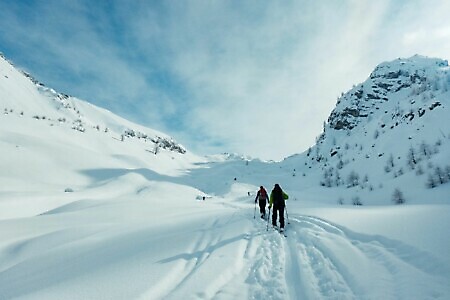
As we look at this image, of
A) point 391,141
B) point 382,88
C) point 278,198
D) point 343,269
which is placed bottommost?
point 343,269

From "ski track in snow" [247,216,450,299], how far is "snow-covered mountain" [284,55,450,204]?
17713 millimetres

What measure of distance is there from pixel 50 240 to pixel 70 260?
10.0ft

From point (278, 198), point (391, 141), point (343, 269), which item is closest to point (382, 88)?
point (391, 141)

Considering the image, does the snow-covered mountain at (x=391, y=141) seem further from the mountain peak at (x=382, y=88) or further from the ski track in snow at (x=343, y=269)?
the ski track in snow at (x=343, y=269)

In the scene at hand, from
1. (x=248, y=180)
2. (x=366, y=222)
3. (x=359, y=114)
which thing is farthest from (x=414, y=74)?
(x=366, y=222)

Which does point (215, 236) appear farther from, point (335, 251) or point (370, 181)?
point (370, 181)

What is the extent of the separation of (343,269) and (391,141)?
49.9m

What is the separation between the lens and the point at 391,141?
48.2 meters

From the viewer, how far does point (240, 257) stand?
23.2 ft

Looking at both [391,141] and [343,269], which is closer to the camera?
[343,269]

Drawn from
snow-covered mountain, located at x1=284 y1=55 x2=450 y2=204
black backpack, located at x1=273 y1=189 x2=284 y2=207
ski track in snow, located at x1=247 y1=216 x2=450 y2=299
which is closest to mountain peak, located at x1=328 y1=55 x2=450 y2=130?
snow-covered mountain, located at x1=284 y1=55 x2=450 y2=204

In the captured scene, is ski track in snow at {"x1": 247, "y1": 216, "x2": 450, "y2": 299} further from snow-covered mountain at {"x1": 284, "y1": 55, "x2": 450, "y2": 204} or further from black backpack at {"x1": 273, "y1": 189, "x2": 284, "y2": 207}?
snow-covered mountain at {"x1": 284, "y1": 55, "x2": 450, "y2": 204}

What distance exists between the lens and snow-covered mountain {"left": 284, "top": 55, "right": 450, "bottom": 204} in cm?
2770

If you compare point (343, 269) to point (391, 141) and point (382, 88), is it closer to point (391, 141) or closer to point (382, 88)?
point (391, 141)
